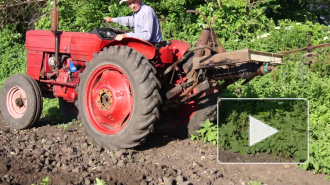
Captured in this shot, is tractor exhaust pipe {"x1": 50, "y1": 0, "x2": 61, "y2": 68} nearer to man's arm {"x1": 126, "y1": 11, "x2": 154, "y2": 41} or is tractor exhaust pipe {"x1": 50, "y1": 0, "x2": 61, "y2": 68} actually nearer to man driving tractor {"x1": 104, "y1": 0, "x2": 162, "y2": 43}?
man driving tractor {"x1": 104, "y1": 0, "x2": 162, "y2": 43}

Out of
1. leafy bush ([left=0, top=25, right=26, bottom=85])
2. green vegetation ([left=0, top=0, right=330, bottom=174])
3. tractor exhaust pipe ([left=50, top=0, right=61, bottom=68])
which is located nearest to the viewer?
tractor exhaust pipe ([left=50, top=0, right=61, bottom=68])

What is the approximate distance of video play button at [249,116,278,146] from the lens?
228 inches

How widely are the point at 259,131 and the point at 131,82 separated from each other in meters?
1.79

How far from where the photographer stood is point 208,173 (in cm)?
519

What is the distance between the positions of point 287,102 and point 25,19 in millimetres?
10594

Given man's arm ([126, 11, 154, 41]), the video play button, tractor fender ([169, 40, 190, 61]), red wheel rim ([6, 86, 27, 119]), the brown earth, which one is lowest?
the brown earth

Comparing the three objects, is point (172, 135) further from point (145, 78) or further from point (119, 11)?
point (119, 11)

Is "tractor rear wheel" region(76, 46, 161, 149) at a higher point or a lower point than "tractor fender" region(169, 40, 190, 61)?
lower

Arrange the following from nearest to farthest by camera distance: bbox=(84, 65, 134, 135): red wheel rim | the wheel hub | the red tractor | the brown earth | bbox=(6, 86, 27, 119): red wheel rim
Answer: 1. the brown earth
2. the red tractor
3. bbox=(84, 65, 134, 135): red wheel rim
4. the wheel hub
5. bbox=(6, 86, 27, 119): red wheel rim

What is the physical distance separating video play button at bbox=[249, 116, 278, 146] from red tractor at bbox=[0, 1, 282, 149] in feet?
2.03

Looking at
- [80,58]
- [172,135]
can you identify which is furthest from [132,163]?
[80,58]

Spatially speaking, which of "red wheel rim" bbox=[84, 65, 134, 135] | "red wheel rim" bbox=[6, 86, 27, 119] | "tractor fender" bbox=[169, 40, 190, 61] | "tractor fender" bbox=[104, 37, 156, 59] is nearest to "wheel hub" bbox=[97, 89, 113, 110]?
"red wheel rim" bbox=[84, 65, 134, 135]

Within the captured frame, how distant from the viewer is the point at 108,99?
6.15 metres

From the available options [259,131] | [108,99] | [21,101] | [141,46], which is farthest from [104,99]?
[259,131]
